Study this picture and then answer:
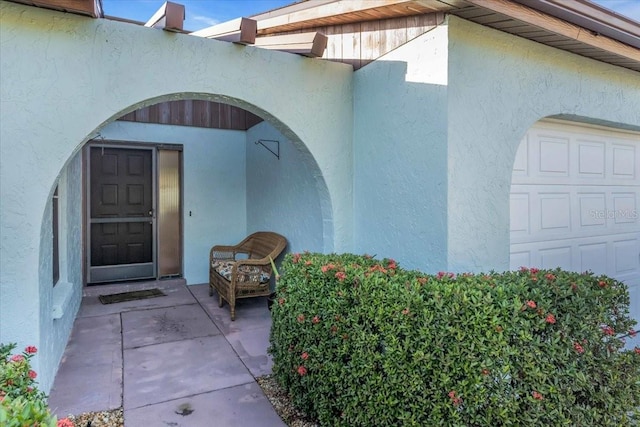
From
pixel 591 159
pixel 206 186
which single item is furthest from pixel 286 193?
pixel 591 159

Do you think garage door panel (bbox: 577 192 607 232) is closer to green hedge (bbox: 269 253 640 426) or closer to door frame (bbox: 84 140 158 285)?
green hedge (bbox: 269 253 640 426)

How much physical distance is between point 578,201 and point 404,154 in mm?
2582

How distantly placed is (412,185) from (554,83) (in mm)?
1960

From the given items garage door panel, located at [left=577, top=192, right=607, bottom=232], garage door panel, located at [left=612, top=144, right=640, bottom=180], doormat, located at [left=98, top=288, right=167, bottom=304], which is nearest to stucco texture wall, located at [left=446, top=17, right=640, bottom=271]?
garage door panel, located at [left=577, top=192, right=607, bottom=232]

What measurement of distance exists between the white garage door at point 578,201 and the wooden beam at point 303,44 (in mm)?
2397

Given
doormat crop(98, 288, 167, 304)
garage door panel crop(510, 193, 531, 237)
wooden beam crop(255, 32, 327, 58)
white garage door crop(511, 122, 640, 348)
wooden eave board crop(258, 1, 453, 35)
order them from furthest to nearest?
doormat crop(98, 288, 167, 304), white garage door crop(511, 122, 640, 348), garage door panel crop(510, 193, 531, 237), wooden beam crop(255, 32, 327, 58), wooden eave board crop(258, 1, 453, 35)

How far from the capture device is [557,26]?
3.40 metres

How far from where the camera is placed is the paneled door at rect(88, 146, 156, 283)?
6762mm

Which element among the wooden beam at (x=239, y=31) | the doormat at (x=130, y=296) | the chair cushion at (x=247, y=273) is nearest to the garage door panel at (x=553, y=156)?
the wooden beam at (x=239, y=31)

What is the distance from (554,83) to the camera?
400 cm

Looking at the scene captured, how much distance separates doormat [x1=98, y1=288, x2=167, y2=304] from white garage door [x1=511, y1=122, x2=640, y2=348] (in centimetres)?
545

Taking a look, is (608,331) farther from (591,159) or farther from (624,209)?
(624,209)

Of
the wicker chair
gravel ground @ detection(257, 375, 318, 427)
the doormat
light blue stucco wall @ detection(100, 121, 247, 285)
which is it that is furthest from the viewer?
light blue stucco wall @ detection(100, 121, 247, 285)

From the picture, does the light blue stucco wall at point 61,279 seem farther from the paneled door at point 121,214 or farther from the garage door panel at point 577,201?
the garage door panel at point 577,201
